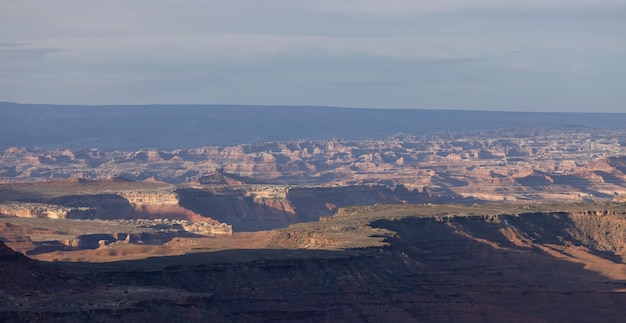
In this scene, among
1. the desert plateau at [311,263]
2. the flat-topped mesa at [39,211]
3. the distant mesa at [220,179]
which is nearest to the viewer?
the desert plateau at [311,263]

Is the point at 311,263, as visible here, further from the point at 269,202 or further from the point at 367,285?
the point at 269,202

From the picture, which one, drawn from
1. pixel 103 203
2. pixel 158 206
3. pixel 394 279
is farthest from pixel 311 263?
pixel 103 203

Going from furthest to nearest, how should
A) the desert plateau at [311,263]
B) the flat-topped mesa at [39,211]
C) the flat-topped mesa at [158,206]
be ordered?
the flat-topped mesa at [158,206]
the flat-topped mesa at [39,211]
the desert plateau at [311,263]

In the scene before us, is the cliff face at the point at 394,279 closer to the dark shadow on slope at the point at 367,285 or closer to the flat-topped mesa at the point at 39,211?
the dark shadow on slope at the point at 367,285

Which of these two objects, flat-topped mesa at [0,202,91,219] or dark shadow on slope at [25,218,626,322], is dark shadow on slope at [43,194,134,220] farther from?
dark shadow on slope at [25,218,626,322]

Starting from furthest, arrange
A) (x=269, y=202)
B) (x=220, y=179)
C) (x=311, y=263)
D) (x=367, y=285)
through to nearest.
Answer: (x=220, y=179) → (x=269, y=202) → (x=367, y=285) → (x=311, y=263)

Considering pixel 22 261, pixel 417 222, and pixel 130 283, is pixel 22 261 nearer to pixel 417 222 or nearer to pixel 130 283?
pixel 130 283

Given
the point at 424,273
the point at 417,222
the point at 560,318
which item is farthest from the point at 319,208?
the point at 560,318

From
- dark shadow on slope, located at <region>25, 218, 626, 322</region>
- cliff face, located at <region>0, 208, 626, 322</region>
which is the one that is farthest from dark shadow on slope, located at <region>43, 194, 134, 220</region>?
dark shadow on slope, located at <region>25, 218, 626, 322</region>

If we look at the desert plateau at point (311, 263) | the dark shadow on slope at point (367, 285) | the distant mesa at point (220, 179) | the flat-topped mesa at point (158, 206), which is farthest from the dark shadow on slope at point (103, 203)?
the dark shadow on slope at point (367, 285)
